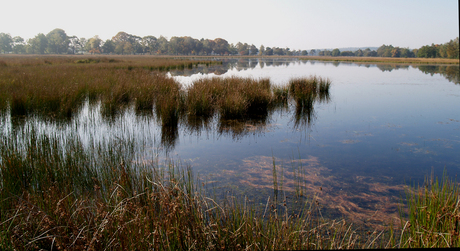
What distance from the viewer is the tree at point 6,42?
8312 centimetres

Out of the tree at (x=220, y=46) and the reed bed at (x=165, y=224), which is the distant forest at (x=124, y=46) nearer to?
the tree at (x=220, y=46)

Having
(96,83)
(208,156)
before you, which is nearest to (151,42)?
(96,83)

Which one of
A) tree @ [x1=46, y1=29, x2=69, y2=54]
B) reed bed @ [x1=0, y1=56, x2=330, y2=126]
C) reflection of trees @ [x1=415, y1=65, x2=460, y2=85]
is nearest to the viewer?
reed bed @ [x1=0, y1=56, x2=330, y2=126]

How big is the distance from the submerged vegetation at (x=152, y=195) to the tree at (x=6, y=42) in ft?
325

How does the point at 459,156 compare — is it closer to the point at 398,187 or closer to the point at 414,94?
the point at 398,187

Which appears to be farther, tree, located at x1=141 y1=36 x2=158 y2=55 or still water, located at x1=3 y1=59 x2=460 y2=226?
tree, located at x1=141 y1=36 x2=158 y2=55

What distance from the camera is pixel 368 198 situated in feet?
11.5

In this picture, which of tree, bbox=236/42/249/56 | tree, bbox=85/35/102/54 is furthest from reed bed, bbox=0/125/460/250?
tree, bbox=236/42/249/56

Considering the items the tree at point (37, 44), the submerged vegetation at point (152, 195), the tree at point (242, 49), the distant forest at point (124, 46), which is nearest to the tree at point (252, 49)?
the tree at point (242, 49)

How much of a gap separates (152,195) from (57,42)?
112m

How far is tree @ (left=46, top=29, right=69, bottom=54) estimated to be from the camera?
305ft

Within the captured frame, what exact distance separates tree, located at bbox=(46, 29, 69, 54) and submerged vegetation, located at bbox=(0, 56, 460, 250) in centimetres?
10145

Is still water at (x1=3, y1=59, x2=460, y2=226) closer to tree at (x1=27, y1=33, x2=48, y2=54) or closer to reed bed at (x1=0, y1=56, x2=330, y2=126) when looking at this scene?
reed bed at (x1=0, y1=56, x2=330, y2=126)

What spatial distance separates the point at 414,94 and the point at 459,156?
333 inches
